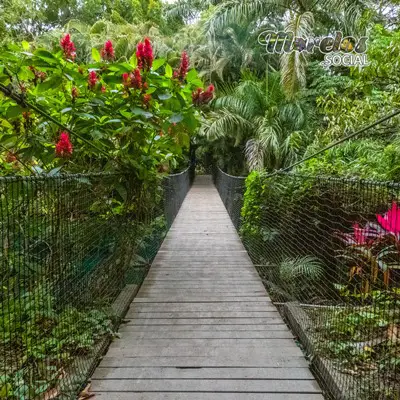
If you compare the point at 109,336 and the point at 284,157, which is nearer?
the point at 109,336

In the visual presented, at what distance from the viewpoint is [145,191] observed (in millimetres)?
2822

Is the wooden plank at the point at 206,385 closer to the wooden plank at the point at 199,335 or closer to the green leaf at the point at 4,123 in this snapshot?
the wooden plank at the point at 199,335

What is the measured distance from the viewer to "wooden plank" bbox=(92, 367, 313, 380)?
1.56 meters

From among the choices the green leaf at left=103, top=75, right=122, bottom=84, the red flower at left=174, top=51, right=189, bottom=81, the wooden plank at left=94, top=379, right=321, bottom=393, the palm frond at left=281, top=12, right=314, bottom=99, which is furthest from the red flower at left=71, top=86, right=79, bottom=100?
the palm frond at left=281, top=12, right=314, bottom=99

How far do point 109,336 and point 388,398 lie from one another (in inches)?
54.3

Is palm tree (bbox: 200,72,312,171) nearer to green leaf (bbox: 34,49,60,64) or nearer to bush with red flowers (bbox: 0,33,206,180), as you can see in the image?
bush with red flowers (bbox: 0,33,206,180)

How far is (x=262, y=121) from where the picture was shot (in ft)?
27.1

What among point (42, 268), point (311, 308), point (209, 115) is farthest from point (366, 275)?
point (209, 115)

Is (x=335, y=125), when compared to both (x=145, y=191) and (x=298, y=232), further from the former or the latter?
(x=145, y=191)

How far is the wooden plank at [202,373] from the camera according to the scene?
1.56 metres

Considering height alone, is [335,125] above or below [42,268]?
above

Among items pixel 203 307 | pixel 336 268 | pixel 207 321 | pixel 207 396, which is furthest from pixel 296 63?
pixel 207 396

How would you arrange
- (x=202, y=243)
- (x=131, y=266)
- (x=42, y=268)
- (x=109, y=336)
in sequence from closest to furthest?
(x=42, y=268)
(x=109, y=336)
(x=131, y=266)
(x=202, y=243)

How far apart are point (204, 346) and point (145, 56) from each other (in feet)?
5.50
